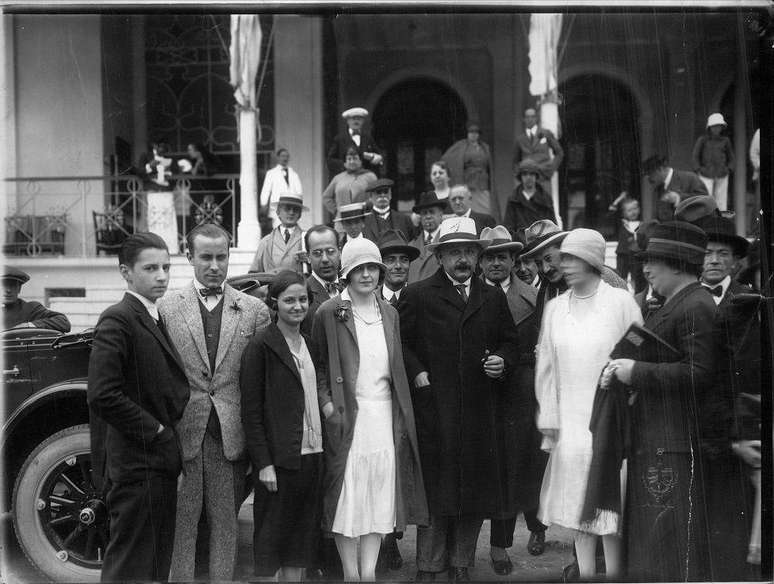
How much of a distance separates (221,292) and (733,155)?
27.4 feet

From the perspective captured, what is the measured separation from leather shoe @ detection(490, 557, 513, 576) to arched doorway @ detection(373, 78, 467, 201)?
356 inches

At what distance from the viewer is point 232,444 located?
4.64 meters

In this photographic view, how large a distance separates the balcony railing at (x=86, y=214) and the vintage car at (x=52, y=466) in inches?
194

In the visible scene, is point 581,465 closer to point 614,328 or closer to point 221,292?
point 614,328

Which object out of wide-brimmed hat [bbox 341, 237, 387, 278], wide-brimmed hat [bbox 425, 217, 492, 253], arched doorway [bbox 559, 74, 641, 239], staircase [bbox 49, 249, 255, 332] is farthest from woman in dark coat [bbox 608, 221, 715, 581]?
arched doorway [bbox 559, 74, 641, 239]

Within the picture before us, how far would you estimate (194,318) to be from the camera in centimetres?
472

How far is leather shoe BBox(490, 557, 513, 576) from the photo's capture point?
203 inches

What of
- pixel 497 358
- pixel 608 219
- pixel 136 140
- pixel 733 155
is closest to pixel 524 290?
pixel 497 358

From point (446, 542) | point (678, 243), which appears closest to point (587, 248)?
point (678, 243)

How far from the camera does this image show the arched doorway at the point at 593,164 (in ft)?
43.9

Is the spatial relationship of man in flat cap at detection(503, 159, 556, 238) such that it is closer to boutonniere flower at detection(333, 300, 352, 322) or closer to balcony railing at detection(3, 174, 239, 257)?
boutonniere flower at detection(333, 300, 352, 322)

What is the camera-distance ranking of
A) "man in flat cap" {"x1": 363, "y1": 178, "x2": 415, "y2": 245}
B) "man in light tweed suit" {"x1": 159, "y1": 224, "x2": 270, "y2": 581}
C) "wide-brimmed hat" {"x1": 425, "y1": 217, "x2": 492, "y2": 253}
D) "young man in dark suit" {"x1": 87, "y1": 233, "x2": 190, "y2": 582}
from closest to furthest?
"young man in dark suit" {"x1": 87, "y1": 233, "x2": 190, "y2": 582}
"man in light tweed suit" {"x1": 159, "y1": 224, "x2": 270, "y2": 581}
"wide-brimmed hat" {"x1": 425, "y1": 217, "x2": 492, "y2": 253}
"man in flat cap" {"x1": 363, "y1": 178, "x2": 415, "y2": 245}

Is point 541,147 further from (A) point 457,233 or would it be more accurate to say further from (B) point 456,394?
(B) point 456,394

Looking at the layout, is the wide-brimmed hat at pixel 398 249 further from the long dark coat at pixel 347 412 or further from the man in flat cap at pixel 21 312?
the man in flat cap at pixel 21 312
